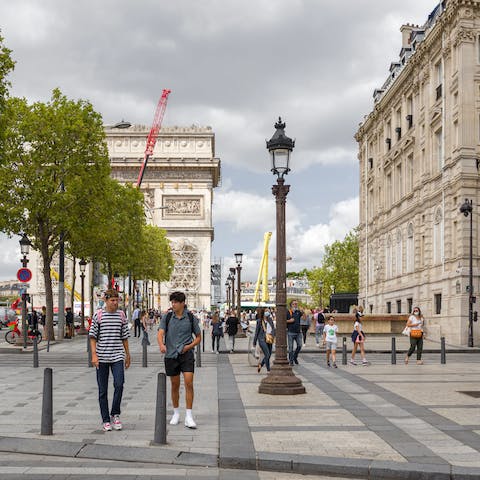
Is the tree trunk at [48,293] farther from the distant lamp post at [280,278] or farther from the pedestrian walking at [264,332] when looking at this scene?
the distant lamp post at [280,278]

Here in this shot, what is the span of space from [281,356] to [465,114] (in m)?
26.6

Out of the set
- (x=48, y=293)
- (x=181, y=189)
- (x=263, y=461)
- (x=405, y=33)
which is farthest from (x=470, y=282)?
(x=181, y=189)

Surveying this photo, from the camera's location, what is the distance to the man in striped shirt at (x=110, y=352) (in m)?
10.9

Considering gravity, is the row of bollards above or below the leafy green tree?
below

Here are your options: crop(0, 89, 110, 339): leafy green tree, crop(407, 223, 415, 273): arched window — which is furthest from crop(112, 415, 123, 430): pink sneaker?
crop(407, 223, 415, 273): arched window

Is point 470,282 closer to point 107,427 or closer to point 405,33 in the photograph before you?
point 405,33

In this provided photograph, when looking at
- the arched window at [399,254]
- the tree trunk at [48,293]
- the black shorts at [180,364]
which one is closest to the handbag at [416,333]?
the black shorts at [180,364]

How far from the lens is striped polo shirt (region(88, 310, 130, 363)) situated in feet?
35.9

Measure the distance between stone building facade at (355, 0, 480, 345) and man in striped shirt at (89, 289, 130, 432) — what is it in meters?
30.4

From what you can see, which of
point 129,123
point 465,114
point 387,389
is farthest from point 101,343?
point 129,123

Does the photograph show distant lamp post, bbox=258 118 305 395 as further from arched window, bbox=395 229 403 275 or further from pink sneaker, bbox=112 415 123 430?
arched window, bbox=395 229 403 275

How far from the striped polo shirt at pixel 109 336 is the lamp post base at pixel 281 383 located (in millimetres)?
5076

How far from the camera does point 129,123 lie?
137 meters

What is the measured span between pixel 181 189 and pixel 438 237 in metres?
70.7
